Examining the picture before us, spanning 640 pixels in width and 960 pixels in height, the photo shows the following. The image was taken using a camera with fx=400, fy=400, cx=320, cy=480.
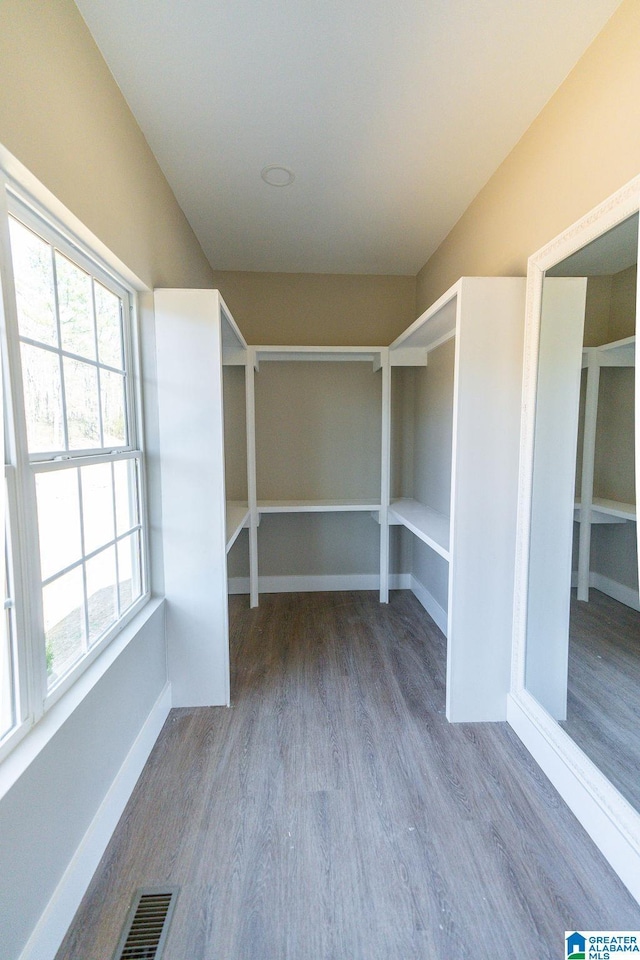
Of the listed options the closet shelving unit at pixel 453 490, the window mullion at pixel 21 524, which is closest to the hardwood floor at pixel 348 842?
the closet shelving unit at pixel 453 490

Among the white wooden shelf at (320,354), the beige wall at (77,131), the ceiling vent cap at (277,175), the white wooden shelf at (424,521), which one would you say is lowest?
the white wooden shelf at (424,521)

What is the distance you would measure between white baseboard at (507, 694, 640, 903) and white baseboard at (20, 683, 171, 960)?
1591 millimetres

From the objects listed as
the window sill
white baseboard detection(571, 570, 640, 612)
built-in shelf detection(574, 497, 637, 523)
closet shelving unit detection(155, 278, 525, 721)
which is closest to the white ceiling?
closet shelving unit detection(155, 278, 525, 721)

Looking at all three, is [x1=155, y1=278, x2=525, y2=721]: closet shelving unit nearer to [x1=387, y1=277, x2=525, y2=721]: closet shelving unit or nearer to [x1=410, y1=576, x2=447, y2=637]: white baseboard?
[x1=387, y1=277, x2=525, y2=721]: closet shelving unit

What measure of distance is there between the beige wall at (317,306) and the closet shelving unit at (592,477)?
215cm

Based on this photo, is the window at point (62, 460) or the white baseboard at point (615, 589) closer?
the window at point (62, 460)

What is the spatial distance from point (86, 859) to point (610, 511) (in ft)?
6.41

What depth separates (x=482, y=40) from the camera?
1.35m

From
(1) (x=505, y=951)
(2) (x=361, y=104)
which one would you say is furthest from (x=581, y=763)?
(2) (x=361, y=104)

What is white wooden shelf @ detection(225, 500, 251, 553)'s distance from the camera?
2.22 metres

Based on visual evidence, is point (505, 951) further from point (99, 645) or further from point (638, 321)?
point (638, 321)

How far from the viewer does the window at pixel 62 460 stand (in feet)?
3.36

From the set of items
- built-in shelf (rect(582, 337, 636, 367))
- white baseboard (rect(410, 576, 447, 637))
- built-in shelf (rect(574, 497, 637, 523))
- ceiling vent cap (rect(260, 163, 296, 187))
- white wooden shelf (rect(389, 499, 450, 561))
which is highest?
ceiling vent cap (rect(260, 163, 296, 187))

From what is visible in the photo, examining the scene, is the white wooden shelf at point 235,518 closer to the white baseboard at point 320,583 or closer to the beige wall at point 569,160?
the white baseboard at point 320,583
